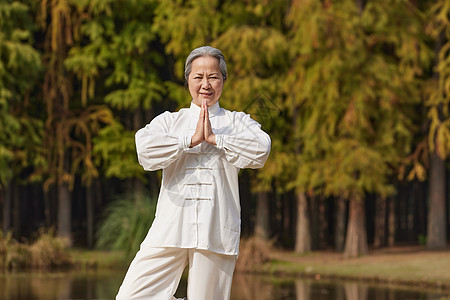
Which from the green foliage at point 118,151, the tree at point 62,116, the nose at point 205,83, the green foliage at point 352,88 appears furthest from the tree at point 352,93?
the nose at point 205,83

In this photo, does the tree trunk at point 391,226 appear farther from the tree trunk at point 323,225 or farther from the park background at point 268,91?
the tree trunk at point 323,225

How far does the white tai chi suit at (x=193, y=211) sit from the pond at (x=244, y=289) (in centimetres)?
846

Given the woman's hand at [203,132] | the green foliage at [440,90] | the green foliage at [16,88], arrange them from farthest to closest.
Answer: the green foliage at [16,88]
the green foliage at [440,90]
the woman's hand at [203,132]

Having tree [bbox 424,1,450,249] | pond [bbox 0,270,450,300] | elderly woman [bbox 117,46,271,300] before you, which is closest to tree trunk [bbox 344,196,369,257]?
tree [bbox 424,1,450,249]

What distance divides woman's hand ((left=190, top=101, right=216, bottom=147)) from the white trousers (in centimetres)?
62

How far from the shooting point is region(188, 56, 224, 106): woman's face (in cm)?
499

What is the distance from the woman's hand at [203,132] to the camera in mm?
4723

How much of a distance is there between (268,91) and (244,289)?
289 inches

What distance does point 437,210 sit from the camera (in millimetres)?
21578

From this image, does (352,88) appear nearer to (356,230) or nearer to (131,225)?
(356,230)

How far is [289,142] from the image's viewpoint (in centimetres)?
2172

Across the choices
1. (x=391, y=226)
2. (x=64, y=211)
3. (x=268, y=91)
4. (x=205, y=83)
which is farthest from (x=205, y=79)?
(x=391, y=226)

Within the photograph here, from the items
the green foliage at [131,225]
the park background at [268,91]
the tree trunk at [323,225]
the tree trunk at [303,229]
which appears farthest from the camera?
the tree trunk at [323,225]

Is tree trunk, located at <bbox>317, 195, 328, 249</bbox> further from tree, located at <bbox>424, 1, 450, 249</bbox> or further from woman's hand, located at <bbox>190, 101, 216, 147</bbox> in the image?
woman's hand, located at <bbox>190, 101, 216, 147</bbox>
